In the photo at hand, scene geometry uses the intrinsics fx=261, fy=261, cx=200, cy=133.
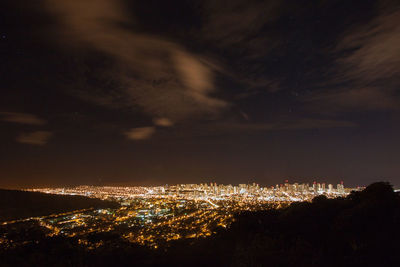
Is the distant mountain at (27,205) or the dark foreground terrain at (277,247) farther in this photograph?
the distant mountain at (27,205)

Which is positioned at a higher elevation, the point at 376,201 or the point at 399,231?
the point at 376,201

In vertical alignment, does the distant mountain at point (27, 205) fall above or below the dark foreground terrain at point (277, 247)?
below

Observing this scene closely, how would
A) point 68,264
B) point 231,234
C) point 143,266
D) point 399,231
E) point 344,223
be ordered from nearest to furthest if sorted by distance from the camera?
point 68,264, point 143,266, point 399,231, point 344,223, point 231,234

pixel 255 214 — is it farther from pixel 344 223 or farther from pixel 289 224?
pixel 344 223

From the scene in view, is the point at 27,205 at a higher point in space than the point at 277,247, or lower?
lower

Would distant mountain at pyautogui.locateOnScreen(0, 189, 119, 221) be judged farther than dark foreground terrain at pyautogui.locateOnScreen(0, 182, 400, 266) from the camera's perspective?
Yes

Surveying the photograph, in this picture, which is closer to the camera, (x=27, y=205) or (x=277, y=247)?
(x=277, y=247)

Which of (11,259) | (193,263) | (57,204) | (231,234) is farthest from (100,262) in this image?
(57,204)

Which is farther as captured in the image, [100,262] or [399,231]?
[399,231]
